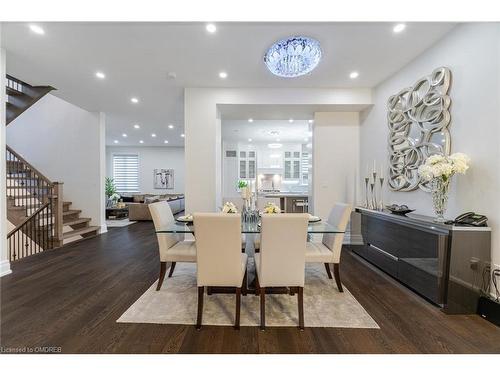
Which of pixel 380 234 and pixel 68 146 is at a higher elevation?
pixel 68 146

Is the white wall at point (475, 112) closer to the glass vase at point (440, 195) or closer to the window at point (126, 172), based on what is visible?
the glass vase at point (440, 195)

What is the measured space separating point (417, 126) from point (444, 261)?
181 centimetres

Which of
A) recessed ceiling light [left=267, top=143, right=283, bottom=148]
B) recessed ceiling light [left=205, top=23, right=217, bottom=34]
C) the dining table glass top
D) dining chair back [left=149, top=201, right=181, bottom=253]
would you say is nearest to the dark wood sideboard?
the dining table glass top

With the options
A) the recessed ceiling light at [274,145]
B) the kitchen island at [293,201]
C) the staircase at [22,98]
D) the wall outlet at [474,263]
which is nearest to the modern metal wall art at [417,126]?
the wall outlet at [474,263]

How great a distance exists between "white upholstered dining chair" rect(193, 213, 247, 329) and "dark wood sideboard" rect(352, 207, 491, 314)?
76.1 inches

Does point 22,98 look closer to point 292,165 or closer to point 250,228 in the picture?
point 250,228

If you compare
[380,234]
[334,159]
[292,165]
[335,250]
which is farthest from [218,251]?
[292,165]

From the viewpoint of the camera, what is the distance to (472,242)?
87.3 inches

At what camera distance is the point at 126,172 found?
11273 millimetres

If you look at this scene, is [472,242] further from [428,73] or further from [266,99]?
[266,99]

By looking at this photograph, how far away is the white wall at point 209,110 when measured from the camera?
4.34 m

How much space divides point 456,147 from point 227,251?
272 centimetres

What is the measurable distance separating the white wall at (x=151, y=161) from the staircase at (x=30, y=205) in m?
5.73
